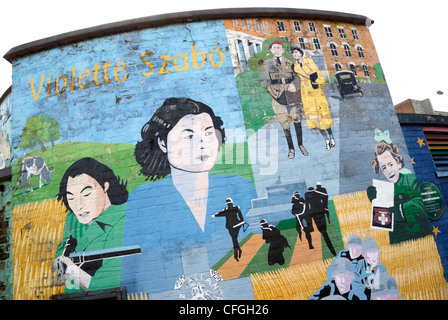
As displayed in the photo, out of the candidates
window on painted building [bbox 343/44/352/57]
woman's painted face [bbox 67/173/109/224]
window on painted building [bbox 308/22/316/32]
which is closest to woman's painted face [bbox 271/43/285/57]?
window on painted building [bbox 308/22/316/32]

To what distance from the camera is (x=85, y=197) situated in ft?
20.2

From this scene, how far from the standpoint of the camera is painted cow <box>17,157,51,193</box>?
251 inches

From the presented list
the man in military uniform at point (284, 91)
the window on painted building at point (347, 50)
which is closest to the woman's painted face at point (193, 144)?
the man in military uniform at point (284, 91)

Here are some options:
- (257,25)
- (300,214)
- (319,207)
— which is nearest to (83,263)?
(300,214)

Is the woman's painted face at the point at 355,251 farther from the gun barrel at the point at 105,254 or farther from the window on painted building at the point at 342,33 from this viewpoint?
the window on painted building at the point at 342,33

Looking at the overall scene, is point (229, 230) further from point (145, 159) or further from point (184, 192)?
point (145, 159)

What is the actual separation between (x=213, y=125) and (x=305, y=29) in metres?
3.44

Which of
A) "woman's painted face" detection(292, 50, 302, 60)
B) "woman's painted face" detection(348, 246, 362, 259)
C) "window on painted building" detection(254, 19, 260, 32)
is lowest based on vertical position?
"woman's painted face" detection(348, 246, 362, 259)

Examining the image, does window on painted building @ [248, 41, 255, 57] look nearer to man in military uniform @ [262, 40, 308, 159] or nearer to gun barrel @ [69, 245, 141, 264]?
man in military uniform @ [262, 40, 308, 159]

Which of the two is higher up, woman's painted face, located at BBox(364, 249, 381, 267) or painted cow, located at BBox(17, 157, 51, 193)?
painted cow, located at BBox(17, 157, 51, 193)

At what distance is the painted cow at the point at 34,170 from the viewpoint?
21.0 ft

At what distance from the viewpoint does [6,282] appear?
242 inches

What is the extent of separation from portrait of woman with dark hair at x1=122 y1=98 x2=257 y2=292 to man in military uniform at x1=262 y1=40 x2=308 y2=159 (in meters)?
1.36
